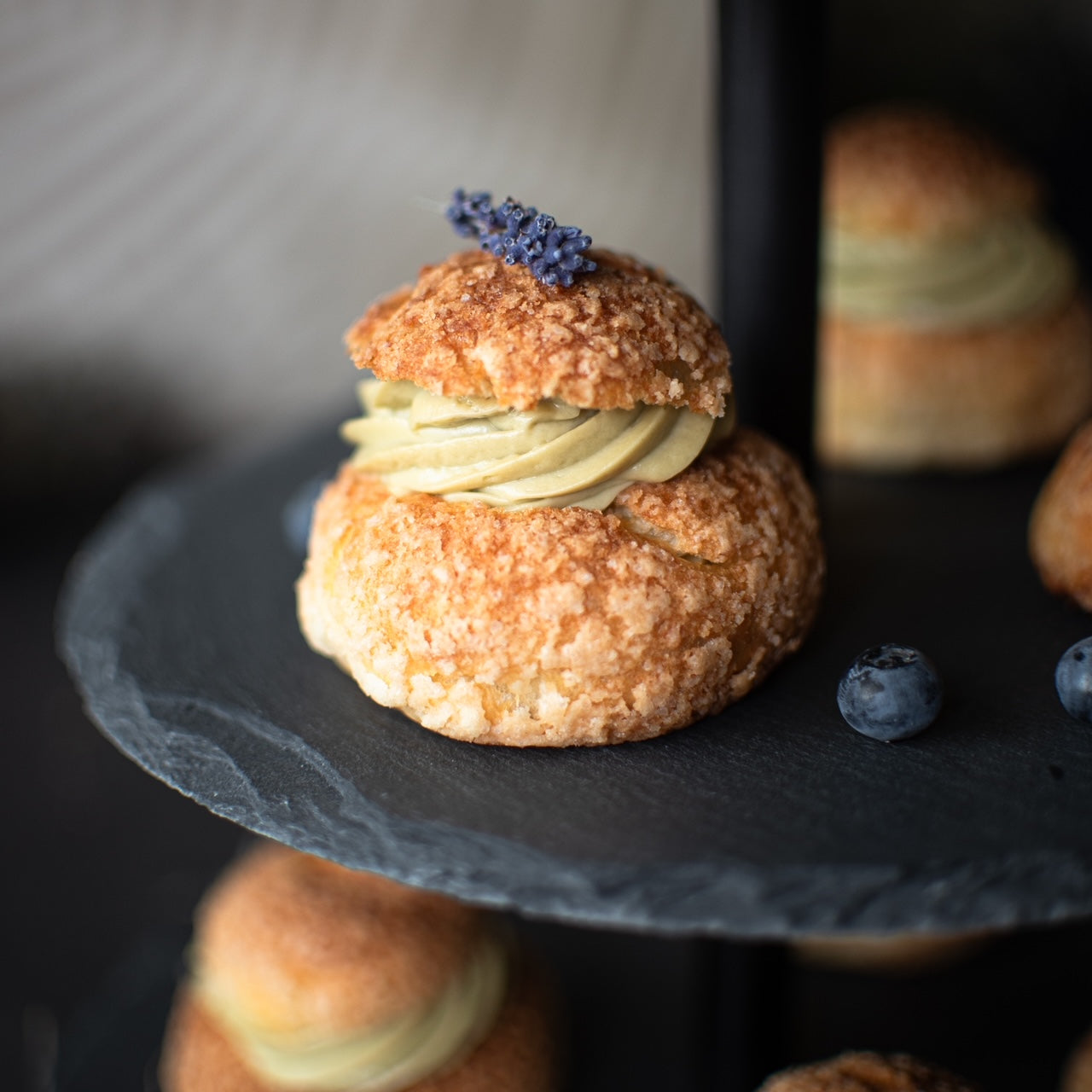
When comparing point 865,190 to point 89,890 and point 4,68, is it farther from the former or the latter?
point 4,68

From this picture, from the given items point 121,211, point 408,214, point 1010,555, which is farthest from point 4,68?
point 1010,555

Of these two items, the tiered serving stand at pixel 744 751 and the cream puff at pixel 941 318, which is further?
the cream puff at pixel 941 318

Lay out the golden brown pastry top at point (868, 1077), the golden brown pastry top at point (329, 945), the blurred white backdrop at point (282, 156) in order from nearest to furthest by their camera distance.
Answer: the golden brown pastry top at point (868, 1077) < the golden brown pastry top at point (329, 945) < the blurred white backdrop at point (282, 156)

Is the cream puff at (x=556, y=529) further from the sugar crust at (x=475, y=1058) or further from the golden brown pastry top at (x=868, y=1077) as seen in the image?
the sugar crust at (x=475, y=1058)

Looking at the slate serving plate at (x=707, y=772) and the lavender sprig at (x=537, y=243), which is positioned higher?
the lavender sprig at (x=537, y=243)

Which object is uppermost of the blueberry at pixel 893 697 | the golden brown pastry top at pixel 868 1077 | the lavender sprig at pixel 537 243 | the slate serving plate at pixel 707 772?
the lavender sprig at pixel 537 243

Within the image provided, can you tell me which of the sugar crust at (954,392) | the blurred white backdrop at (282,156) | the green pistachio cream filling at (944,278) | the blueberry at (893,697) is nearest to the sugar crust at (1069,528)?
the blueberry at (893,697)
